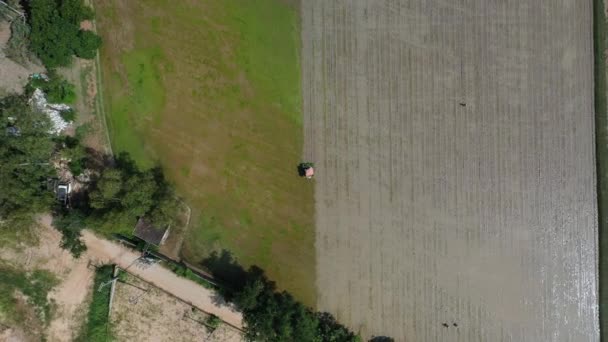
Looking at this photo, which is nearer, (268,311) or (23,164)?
(23,164)

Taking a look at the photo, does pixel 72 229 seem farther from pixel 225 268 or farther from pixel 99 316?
pixel 225 268

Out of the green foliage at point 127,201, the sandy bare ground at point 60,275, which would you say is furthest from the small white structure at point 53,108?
the sandy bare ground at point 60,275

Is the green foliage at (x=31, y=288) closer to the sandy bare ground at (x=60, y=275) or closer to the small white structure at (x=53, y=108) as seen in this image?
the sandy bare ground at (x=60, y=275)

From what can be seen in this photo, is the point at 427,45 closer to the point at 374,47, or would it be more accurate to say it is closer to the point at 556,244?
the point at 374,47

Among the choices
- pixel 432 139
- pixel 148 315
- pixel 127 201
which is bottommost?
pixel 148 315

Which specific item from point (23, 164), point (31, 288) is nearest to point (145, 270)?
point (31, 288)

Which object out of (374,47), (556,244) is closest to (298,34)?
(374,47)

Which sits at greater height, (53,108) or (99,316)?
(53,108)

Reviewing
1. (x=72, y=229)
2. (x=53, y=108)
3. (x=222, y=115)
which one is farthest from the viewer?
(x=222, y=115)
